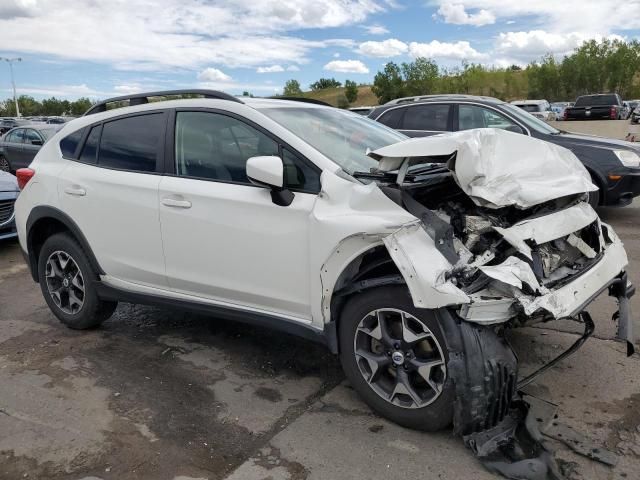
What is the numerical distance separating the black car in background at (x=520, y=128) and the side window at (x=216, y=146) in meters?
5.12

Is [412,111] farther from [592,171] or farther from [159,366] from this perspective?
[159,366]

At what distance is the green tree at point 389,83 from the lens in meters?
67.7

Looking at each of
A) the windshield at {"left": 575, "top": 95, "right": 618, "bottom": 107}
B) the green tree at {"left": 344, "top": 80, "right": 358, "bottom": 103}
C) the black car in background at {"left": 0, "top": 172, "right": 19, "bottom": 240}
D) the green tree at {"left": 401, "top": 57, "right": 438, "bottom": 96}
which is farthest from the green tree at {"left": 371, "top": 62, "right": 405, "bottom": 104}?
the black car in background at {"left": 0, "top": 172, "right": 19, "bottom": 240}

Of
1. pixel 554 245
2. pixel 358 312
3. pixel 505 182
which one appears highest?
pixel 505 182

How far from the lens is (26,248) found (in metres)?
4.76

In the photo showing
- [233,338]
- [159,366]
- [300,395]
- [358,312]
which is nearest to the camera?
[358,312]

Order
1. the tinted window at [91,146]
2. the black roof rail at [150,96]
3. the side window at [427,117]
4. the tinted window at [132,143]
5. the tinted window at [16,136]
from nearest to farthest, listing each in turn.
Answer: the black roof rail at [150,96] < the tinted window at [132,143] < the tinted window at [91,146] < the side window at [427,117] < the tinted window at [16,136]

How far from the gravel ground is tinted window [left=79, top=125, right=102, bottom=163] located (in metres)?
1.41

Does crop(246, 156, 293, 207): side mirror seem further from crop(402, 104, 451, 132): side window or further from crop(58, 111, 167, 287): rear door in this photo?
crop(402, 104, 451, 132): side window

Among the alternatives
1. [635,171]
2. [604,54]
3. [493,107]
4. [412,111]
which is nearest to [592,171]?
[635,171]

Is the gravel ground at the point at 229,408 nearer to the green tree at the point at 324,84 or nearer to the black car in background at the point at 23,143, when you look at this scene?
the black car in background at the point at 23,143

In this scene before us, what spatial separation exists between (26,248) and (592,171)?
6.99m

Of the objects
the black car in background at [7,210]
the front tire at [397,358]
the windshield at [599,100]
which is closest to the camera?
the front tire at [397,358]

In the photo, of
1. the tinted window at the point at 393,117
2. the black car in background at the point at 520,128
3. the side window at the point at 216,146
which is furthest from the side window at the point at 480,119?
the side window at the point at 216,146
